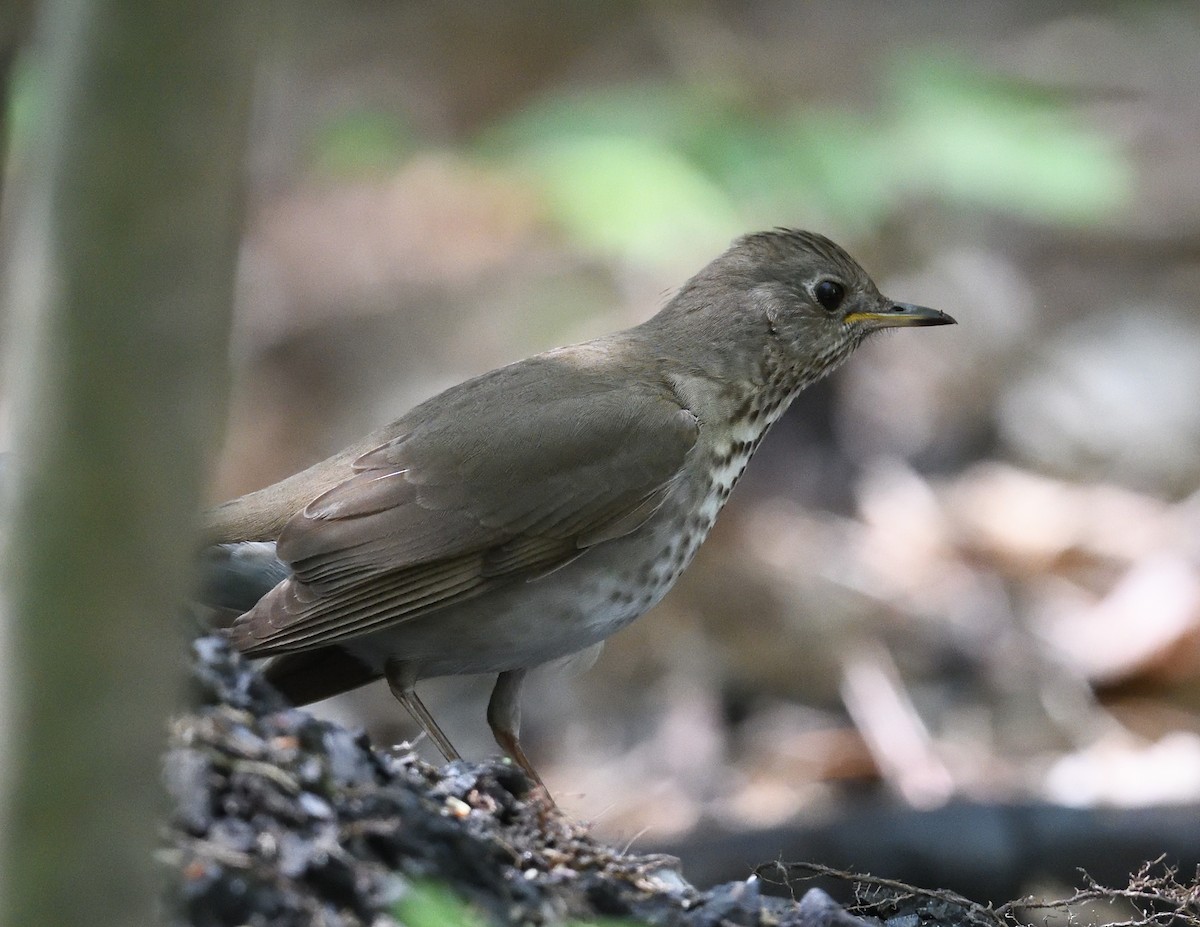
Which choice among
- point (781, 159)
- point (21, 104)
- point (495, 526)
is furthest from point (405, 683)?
point (781, 159)

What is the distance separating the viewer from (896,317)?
433 centimetres

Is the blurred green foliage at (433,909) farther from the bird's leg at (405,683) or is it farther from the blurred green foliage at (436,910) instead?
the bird's leg at (405,683)

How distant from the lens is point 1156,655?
6.39 m

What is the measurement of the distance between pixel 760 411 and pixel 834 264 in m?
0.47

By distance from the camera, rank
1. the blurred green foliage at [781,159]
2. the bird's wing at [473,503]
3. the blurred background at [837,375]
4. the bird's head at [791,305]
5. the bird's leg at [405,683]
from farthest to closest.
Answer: the blurred green foliage at [781,159]
the blurred background at [837,375]
the bird's head at [791,305]
the bird's leg at [405,683]
the bird's wing at [473,503]

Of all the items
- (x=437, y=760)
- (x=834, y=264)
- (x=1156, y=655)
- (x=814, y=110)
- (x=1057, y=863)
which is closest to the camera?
(x=1057, y=863)

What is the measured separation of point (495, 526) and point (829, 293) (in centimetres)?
122

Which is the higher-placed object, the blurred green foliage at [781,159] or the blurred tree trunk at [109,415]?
the blurred green foliage at [781,159]

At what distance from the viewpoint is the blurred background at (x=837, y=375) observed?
623 cm

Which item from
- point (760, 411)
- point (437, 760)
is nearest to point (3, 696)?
point (760, 411)

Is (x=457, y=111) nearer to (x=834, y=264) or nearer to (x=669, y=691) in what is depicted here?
(x=669, y=691)

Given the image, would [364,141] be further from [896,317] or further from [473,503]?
[473,503]

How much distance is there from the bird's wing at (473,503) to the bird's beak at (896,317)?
2.27 ft

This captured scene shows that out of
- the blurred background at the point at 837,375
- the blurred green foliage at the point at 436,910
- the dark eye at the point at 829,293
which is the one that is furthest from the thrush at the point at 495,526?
the blurred green foliage at the point at 436,910
